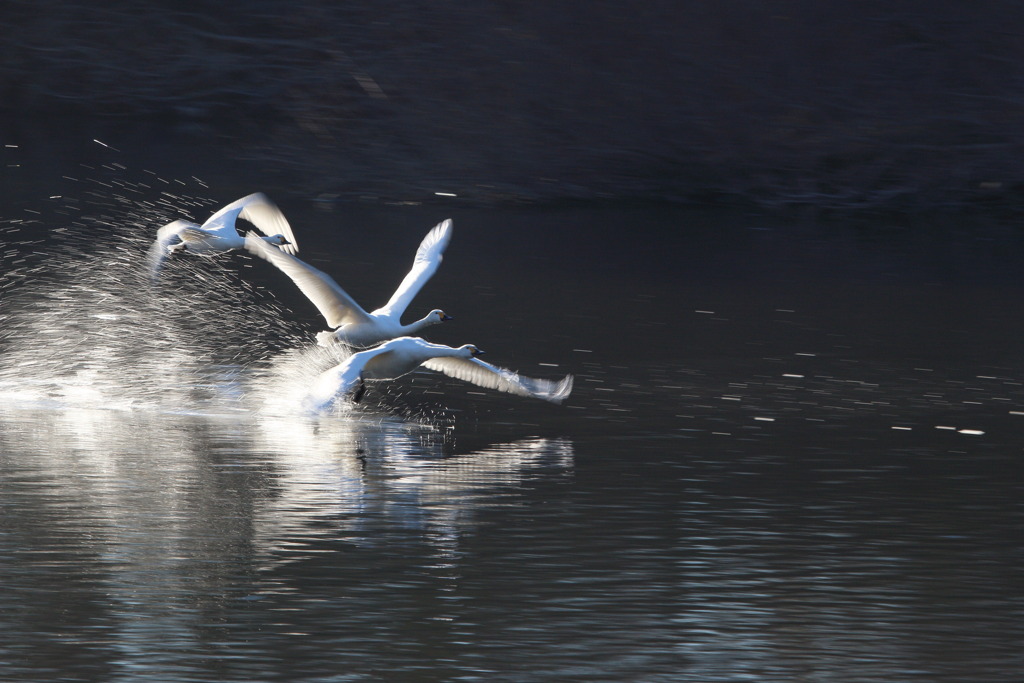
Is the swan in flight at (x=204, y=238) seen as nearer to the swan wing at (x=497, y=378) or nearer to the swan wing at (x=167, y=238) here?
the swan wing at (x=167, y=238)

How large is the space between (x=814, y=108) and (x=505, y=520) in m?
32.3

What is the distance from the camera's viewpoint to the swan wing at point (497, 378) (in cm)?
1454

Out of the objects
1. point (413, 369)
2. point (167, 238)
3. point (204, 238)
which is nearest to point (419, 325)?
point (413, 369)

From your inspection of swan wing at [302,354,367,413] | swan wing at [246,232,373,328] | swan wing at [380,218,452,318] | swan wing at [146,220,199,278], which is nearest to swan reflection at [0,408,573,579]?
swan wing at [302,354,367,413]

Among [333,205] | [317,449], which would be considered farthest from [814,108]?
[317,449]

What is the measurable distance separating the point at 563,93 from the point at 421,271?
2675 centimetres

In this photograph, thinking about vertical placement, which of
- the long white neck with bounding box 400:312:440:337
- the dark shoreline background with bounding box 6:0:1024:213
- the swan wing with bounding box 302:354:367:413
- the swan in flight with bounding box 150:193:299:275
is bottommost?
the swan wing with bounding box 302:354:367:413

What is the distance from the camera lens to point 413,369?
15117 millimetres

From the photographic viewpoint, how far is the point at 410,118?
41.1 metres

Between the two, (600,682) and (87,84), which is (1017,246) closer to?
(87,84)

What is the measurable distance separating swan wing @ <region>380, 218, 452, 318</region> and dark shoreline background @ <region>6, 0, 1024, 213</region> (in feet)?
65.7

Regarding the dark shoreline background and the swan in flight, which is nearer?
the swan in flight

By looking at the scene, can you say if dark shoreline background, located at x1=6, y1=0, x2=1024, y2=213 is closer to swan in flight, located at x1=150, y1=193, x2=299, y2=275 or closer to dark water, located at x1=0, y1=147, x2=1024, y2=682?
dark water, located at x1=0, y1=147, x2=1024, y2=682

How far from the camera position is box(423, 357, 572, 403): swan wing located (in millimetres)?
14539
